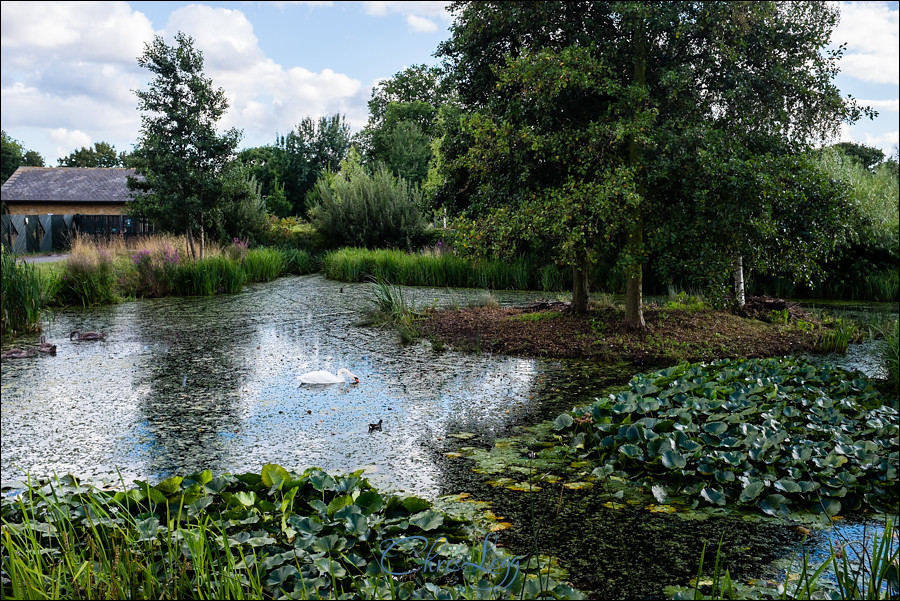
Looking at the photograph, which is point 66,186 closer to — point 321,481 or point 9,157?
point 9,157

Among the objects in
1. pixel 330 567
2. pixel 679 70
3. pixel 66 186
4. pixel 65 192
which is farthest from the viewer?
pixel 66 186

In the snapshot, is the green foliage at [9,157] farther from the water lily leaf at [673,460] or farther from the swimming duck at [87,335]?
the water lily leaf at [673,460]

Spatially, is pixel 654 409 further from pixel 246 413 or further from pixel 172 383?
pixel 172 383

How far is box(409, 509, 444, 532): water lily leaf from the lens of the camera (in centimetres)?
262

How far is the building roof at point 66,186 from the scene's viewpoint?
31359 mm

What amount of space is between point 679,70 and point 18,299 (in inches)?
303

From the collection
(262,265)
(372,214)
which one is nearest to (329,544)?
(262,265)

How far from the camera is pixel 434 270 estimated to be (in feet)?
46.6

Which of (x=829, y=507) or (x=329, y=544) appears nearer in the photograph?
(x=329, y=544)

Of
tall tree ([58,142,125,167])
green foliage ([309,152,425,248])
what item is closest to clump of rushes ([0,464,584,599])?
green foliage ([309,152,425,248])

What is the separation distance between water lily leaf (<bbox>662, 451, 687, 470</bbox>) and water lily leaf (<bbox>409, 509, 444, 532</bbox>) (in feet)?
4.41

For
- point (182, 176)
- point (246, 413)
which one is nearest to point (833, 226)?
point (246, 413)

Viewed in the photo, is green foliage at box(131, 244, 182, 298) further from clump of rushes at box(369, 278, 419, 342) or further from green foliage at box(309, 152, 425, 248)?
green foliage at box(309, 152, 425, 248)

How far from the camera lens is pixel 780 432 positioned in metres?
3.76
